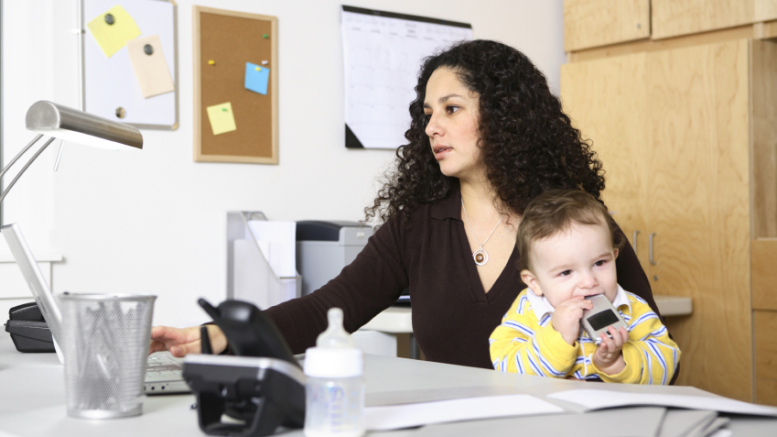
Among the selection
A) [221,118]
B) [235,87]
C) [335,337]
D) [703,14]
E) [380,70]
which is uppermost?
[703,14]

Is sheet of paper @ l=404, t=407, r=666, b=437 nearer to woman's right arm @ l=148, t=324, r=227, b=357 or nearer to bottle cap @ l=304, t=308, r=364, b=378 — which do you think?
bottle cap @ l=304, t=308, r=364, b=378

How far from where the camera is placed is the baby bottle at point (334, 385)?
23.5 inches

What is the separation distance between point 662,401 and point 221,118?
6.42 ft

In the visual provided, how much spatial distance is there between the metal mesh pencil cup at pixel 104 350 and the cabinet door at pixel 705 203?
8.16ft

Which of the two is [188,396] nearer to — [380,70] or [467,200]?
[467,200]

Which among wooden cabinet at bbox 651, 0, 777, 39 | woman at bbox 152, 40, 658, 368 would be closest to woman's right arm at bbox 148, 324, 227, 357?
woman at bbox 152, 40, 658, 368

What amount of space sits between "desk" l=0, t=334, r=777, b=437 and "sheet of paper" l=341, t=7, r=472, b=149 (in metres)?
1.69

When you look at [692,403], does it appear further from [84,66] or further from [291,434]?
[84,66]

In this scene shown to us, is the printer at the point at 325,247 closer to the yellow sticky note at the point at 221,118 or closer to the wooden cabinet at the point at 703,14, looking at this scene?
the yellow sticky note at the point at 221,118

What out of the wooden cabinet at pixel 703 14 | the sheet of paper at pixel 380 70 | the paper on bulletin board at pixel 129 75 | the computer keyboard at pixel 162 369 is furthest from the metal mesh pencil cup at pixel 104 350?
the wooden cabinet at pixel 703 14

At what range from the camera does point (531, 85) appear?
1698 millimetres

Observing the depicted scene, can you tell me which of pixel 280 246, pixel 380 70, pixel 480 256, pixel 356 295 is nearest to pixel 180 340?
pixel 356 295

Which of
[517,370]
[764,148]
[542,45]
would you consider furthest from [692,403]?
[542,45]

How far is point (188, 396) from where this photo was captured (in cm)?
86
